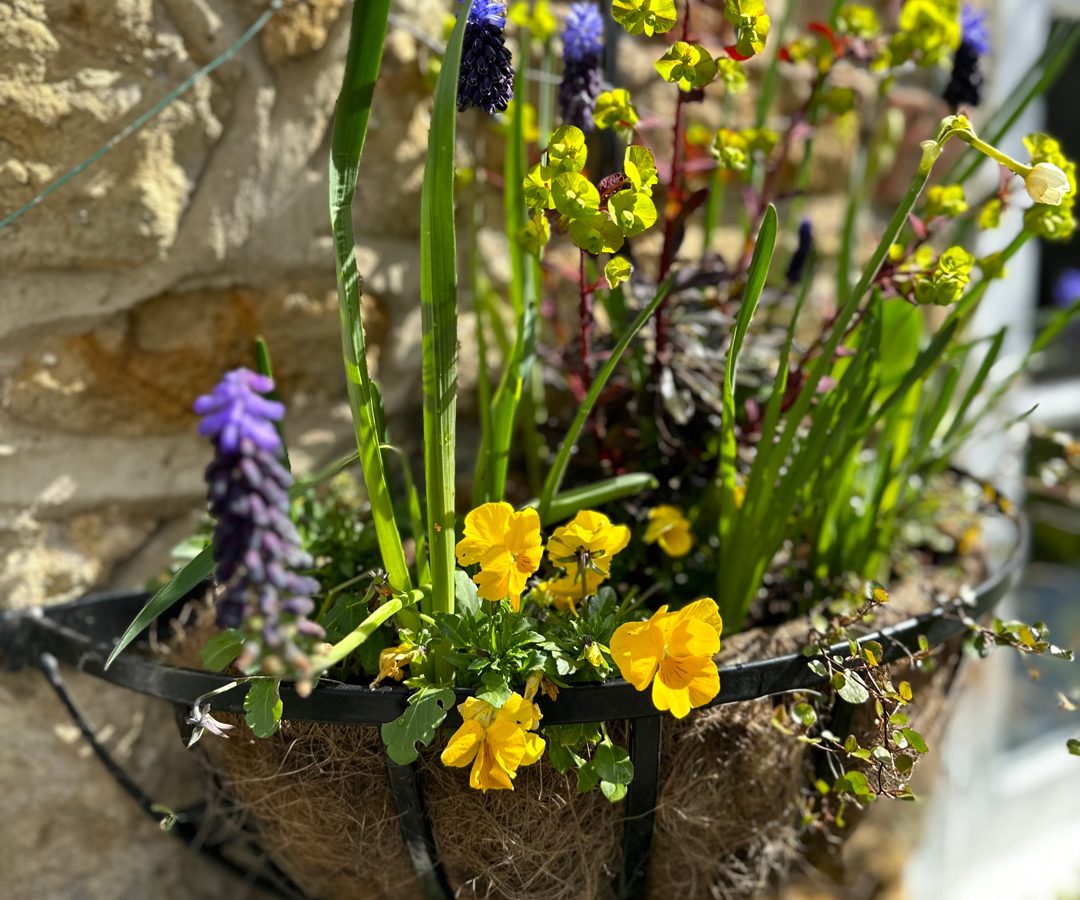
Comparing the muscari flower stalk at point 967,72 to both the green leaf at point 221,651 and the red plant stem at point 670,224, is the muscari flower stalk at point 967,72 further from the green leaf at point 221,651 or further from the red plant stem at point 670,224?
the green leaf at point 221,651

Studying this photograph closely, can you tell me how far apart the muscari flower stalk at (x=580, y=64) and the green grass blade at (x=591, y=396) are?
0.54ft

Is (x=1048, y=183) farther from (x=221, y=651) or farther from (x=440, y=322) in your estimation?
(x=221, y=651)

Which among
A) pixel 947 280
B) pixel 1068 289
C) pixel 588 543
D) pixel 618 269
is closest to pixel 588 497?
pixel 588 543

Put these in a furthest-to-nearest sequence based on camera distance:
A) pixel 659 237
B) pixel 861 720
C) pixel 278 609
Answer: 1. pixel 659 237
2. pixel 861 720
3. pixel 278 609

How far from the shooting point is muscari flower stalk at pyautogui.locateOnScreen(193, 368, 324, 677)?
47cm

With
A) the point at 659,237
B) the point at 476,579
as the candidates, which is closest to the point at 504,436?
the point at 476,579

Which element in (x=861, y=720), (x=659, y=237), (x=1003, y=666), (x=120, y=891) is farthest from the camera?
(x=1003, y=666)

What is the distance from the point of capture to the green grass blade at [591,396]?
1.98 ft

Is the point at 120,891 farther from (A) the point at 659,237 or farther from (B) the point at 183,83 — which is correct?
(A) the point at 659,237

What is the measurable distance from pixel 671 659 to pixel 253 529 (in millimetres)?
267

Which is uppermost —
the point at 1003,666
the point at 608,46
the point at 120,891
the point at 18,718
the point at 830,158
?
the point at 608,46

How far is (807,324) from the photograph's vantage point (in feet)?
4.12

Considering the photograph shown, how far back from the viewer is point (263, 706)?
0.60 meters

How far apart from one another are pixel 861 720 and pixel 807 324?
632 millimetres
